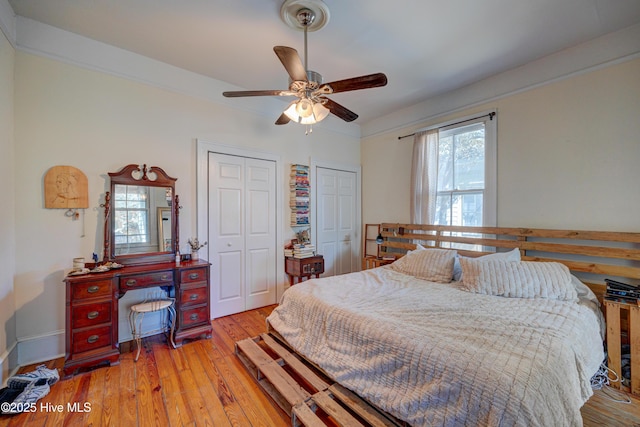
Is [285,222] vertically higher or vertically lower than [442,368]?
higher

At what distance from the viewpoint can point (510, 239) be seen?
2869 millimetres

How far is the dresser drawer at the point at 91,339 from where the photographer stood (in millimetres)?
2072

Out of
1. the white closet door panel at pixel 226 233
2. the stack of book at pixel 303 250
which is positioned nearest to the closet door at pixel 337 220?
the stack of book at pixel 303 250

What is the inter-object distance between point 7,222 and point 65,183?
1.55 ft

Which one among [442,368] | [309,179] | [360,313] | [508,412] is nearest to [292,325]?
[360,313]

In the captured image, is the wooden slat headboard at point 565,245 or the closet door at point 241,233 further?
the closet door at point 241,233

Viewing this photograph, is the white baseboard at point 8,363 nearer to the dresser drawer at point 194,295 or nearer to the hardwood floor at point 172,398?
the hardwood floor at point 172,398

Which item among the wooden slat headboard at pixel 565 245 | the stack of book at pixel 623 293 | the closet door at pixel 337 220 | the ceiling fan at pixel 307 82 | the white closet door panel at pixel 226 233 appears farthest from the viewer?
the closet door at pixel 337 220

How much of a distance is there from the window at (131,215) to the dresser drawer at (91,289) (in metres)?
0.47

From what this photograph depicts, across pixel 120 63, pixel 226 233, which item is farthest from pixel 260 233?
pixel 120 63

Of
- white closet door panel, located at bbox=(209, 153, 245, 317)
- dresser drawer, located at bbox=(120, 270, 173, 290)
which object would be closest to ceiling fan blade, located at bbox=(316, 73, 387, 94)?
white closet door panel, located at bbox=(209, 153, 245, 317)

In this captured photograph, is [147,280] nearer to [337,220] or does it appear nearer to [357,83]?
[357,83]

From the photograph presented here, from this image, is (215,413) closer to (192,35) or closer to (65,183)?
(65,183)

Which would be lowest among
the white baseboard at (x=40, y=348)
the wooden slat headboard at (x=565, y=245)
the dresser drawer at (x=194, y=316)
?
the white baseboard at (x=40, y=348)
